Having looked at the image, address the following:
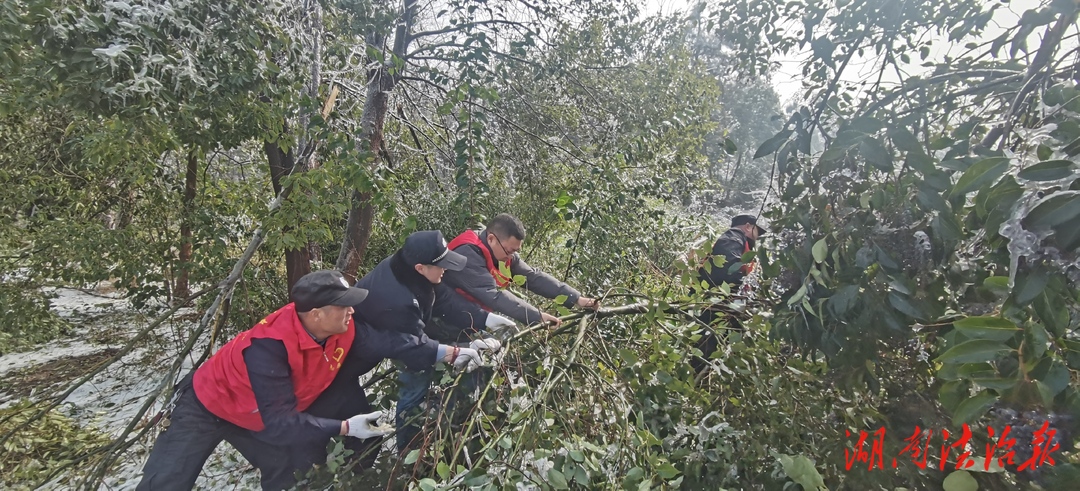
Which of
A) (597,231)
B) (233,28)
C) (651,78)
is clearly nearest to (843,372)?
(597,231)

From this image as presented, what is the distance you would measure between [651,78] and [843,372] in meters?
4.76

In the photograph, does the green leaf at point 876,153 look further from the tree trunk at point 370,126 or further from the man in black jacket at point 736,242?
the tree trunk at point 370,126

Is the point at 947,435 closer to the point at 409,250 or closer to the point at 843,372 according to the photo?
the point at 843,372

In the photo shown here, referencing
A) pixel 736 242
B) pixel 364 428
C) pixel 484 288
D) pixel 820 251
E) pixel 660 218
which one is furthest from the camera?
pixel 660 218

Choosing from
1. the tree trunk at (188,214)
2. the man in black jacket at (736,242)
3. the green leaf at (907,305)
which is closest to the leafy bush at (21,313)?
the tree trunk at (188,214)

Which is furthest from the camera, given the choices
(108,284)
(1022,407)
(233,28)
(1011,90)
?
(108,284)

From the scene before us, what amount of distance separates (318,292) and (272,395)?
1.57ft

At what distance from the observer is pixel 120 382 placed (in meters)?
5.22

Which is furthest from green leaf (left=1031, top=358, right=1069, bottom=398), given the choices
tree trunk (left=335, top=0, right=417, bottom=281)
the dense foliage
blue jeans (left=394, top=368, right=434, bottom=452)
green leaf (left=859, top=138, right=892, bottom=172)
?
tree trunk (left=335, top=0, right=417, bottom=281)

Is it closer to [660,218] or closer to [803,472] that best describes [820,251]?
[803,472]

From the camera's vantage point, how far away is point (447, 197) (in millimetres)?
5711

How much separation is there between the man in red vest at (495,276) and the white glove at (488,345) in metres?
0.43

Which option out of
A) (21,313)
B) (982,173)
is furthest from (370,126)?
(982,173)

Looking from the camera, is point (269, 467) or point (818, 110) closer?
point (818, 110)
